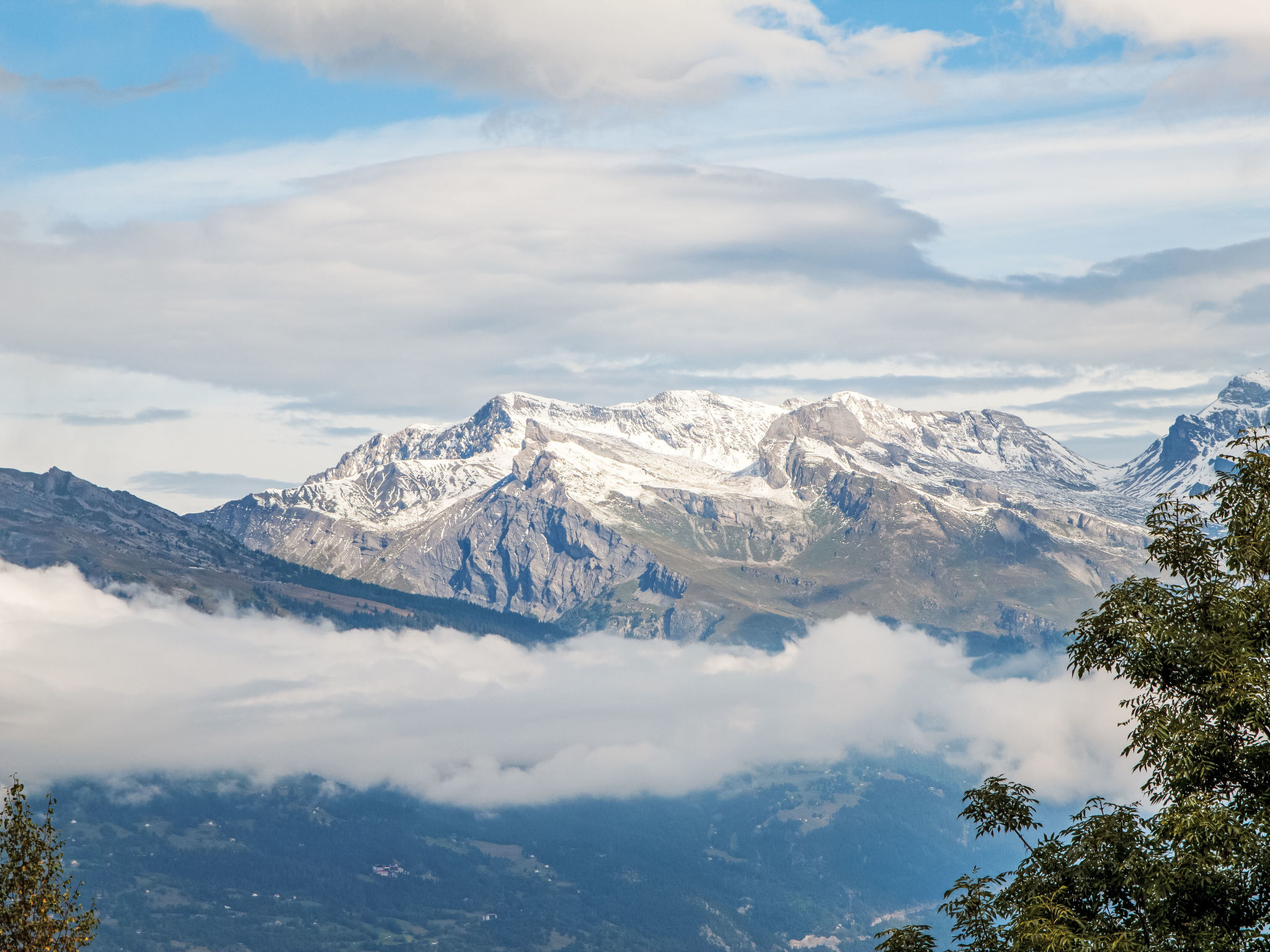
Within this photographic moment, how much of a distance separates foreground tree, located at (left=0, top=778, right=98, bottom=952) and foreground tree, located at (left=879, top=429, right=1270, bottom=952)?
32.0 m

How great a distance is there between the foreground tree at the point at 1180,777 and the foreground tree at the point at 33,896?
32.0 metres

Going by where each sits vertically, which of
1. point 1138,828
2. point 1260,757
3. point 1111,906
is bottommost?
point 1111,906

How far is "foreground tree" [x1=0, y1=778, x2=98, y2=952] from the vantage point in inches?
2000

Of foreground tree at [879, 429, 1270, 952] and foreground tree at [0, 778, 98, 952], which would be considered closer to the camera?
foreground tree at [879, 429, 1270, 952]

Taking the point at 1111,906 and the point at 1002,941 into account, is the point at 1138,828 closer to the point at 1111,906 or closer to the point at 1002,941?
the point at 1111,906

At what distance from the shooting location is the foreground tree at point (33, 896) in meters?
50.8

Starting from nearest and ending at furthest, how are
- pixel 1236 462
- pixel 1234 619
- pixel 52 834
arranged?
1. pixel 1234 619
2. pixel 1236 462
3. pixel 52 834

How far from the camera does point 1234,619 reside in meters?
40.8

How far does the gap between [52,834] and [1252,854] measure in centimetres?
4644

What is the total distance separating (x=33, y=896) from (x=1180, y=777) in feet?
140

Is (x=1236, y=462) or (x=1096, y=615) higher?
(x=1236, y=462)

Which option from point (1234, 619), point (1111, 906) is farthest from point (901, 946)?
point (1234, 619)

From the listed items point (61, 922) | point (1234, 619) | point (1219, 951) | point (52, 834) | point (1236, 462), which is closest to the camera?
point (1219, 951)

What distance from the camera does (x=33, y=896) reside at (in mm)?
51906
